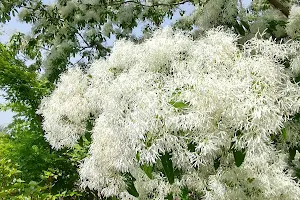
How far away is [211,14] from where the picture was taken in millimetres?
4305

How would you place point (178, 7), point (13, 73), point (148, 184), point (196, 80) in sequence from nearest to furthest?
point (196, 80), point (148, 184), point (13, 73), point (178, 7)

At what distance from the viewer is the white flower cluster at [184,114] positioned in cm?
254

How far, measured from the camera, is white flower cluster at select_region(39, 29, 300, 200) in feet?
8.33

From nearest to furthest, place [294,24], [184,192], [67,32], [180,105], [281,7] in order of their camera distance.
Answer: [180,105], [184,192], [294,24], [281,7], [67,32]

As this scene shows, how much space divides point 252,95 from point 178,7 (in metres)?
4.15

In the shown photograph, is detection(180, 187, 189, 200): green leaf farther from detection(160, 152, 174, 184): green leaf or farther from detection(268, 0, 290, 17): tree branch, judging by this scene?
detection(268, 0, 290, 17): tree branch

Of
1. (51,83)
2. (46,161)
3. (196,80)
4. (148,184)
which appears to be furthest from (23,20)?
(196,80)

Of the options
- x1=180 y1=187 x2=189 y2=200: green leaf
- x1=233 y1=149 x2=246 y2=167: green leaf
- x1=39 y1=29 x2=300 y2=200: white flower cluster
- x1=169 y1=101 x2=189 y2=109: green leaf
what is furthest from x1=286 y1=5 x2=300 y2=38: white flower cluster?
x1=169 y1=101 x2=189 y2=109: green leaf

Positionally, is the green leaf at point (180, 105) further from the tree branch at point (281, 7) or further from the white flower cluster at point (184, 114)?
the tree branch at point (281, 7)

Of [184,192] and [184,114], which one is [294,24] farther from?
[184,114]

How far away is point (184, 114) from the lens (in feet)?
8.43

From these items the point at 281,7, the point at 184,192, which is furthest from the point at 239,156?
the point at 281,7

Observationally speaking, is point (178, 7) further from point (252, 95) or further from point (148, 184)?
point (252, 95)

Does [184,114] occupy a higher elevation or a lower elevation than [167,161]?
higher
